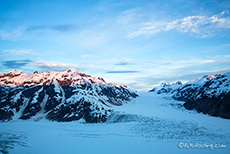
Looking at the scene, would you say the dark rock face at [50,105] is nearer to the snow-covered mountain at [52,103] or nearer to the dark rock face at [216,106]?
the snow-covered mountain at [52,103]

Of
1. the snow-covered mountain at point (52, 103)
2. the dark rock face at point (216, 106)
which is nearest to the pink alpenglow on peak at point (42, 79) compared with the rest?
the snow-covered mountain at point (52, 103)

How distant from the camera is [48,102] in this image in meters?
67.8

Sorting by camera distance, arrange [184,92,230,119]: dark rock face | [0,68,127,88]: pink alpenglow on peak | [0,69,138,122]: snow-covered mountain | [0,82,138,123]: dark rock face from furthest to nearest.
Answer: [0,68,127,88]: pink alpenglow on peak, [0,69,138,122]: snow-covered mountain, [0,82,138,123]: dark rock face, [184,92,230,119]: dark rock face

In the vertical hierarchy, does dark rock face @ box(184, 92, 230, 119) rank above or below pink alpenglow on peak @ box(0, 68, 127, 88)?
below

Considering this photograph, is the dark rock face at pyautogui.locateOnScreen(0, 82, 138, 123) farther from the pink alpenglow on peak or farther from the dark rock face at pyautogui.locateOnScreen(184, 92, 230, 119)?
the dark rock face at pyautogui.locateOnScreen(184, 92, 230, 119)

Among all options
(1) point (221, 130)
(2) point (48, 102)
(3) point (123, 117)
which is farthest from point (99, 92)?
(1) point (221, 130)

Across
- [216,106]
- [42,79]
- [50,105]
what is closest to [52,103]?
[50,105]

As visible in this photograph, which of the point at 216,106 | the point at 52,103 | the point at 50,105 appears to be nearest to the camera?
the point at 216,106

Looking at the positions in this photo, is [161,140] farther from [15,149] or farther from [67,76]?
[67,76]

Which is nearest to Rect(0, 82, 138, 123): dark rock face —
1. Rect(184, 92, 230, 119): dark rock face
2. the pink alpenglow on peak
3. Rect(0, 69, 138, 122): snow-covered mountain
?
Rect(0, 69, 138, 122): snow-covered mountain

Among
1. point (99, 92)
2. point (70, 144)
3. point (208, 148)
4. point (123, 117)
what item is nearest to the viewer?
point (208, 148)

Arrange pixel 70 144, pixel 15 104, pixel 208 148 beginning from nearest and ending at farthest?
1. pixel 208 148
2. pixel 70 144
3. pixel 15 104

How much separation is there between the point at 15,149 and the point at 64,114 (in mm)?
31896

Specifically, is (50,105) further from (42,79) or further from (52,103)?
(42,79)
